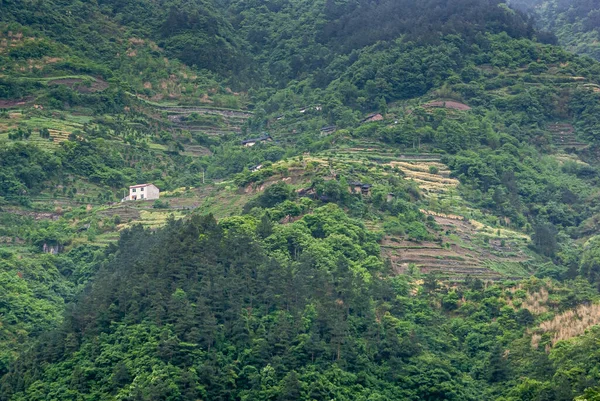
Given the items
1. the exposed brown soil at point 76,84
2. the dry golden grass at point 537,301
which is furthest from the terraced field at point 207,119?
the dry golden grass at point 537,301

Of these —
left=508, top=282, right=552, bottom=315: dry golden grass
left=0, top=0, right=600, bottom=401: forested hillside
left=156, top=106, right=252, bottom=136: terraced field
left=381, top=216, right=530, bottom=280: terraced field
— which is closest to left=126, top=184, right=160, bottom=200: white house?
left=0, top=0, right=600, bottom=401: forested hillside

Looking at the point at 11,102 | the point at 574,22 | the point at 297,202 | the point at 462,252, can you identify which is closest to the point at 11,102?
the point at 11,102

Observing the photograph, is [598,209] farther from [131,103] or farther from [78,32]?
[78,32]

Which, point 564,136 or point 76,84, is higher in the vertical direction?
point 76,84

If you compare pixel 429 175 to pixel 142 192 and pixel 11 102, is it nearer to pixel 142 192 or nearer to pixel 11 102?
pixel 142 192

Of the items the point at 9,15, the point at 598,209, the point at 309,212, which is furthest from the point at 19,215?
the point at 598,209

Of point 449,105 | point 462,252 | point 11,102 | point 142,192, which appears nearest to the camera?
point 462,252

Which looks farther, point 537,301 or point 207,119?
point 207,119

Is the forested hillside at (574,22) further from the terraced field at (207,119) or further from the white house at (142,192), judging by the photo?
the white house at (142,192)
